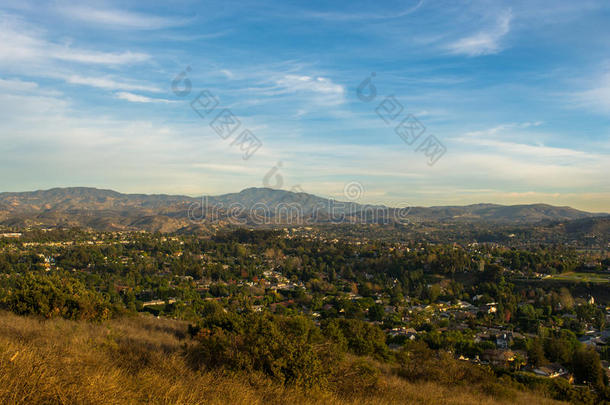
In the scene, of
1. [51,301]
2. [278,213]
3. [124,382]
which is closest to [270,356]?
[124,382]

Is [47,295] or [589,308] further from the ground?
[47,295]

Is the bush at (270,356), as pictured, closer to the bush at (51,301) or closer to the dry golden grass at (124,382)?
the dry golden grass at (124,382)

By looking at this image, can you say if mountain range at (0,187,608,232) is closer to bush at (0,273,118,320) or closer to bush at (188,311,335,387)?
bush at (0,273,118,320)

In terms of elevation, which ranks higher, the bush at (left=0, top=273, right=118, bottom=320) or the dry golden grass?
the dry golden grass

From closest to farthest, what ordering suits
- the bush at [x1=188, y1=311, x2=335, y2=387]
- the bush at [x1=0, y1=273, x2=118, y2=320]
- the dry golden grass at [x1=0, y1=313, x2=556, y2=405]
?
the dry golden grass at [x1=0, y1=313, x2=556, y2=405] < the bush at [x1=188, y1=311, x2=335, y2=387] < the bush at [x1=0, y1=273, x2=118, y2=320]

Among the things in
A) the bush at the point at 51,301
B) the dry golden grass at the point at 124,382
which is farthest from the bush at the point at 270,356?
the bush at the point at 51,301

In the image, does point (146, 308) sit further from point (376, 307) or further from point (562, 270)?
point (562, 270)

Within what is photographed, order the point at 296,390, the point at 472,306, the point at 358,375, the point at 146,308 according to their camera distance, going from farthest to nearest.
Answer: the point at 472,306
the point at 146,308
the point at 358,375
the point at 296,390

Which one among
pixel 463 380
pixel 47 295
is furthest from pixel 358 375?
pixel 47 295

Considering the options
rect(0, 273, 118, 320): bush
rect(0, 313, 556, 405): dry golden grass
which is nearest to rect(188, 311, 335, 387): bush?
rect(0, 313, 556, 405): dry golden grass
